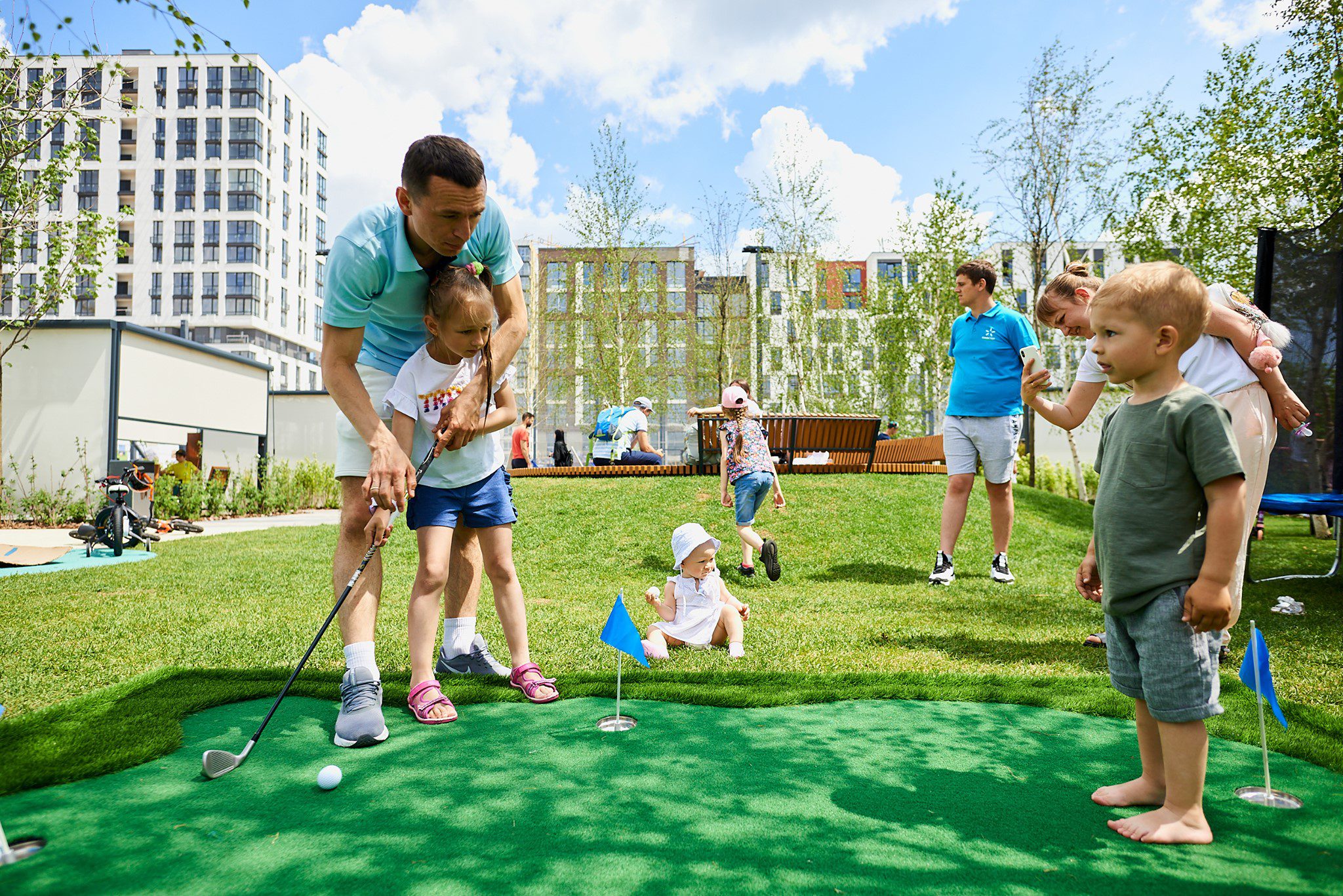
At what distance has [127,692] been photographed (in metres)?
2.91

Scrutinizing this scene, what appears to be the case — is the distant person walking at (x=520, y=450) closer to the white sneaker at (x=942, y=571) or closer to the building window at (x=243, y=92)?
the white sneaker at (x=942, y=571)

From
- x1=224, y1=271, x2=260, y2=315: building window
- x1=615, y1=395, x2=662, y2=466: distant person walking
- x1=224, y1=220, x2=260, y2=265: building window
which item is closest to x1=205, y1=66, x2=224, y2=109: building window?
x1=224, y1=220, x2=260, y2=265: building window

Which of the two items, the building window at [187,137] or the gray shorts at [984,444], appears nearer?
the gray shorts at [984,444]

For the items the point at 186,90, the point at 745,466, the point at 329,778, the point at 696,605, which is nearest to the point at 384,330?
the point at 329,778

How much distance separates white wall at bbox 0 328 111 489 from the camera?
12.3 metres

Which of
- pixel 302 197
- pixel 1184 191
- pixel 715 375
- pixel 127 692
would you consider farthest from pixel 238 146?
pixel 127 692

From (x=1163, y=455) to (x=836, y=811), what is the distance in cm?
116

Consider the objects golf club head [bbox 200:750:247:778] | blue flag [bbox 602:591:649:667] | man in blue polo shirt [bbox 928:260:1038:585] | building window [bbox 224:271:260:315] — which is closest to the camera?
golf club head [bbox 200:750:247:778]

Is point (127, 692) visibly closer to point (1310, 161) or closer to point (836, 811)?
point (836, 811)

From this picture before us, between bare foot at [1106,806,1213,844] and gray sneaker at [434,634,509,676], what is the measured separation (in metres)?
2.26

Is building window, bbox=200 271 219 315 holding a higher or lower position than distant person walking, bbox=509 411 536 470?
higher

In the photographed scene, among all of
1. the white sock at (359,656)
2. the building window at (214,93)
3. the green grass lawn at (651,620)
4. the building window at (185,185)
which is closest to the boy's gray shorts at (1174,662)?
the green grass lawn at (651,620)

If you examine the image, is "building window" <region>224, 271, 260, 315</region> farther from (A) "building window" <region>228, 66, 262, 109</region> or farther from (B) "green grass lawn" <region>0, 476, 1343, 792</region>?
(B) "green grass lawn" <region>0, 476, 1343, 792</region>

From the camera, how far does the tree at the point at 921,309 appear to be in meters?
21.4
